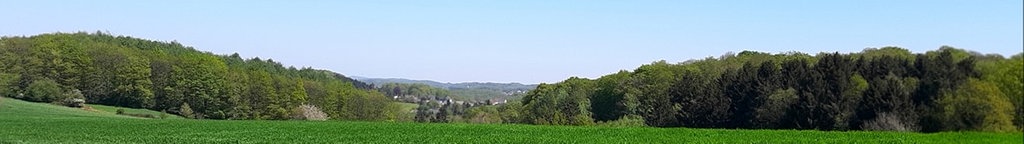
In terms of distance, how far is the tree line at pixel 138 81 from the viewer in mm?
86812

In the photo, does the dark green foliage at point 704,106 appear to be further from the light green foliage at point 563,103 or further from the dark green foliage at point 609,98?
the dark green foliage at point 609,98

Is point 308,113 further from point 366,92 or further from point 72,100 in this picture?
point 72,100

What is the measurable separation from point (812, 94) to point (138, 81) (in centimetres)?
7677

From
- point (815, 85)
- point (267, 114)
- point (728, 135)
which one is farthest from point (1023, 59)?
point (267, 114)

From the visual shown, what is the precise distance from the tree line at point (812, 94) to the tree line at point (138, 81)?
26386 mm

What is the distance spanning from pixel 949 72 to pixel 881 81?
66.0 inches

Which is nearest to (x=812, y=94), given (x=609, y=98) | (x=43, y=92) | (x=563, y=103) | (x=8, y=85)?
(x=563, y=103)

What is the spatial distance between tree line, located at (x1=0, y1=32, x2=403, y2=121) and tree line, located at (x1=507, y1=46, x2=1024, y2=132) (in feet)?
86.6

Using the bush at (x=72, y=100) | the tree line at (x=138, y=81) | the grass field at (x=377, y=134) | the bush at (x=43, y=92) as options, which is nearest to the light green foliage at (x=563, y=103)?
the tree line at (x=138, y=81)

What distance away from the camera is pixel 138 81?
292ft

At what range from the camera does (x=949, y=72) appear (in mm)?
3920

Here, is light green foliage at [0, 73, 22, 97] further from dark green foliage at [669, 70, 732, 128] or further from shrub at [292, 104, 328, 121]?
dark green foliage at [669, 70, 732, 128]

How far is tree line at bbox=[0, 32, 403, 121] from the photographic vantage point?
8681 cm

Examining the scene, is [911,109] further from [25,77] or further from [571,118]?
[25,77]
